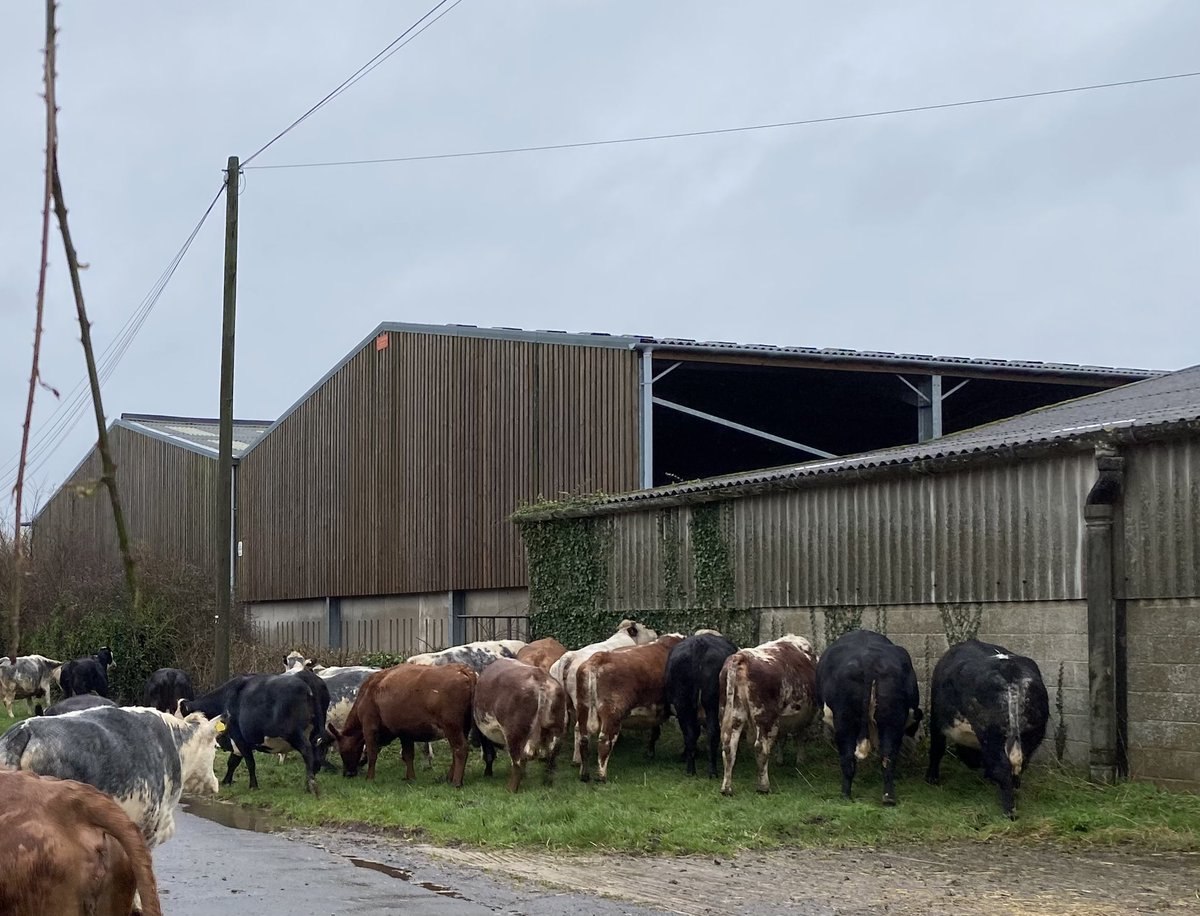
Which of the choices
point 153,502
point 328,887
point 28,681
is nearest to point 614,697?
point 328,887

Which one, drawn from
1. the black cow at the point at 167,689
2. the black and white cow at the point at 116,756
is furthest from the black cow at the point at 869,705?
the black cow at the point at 167,689

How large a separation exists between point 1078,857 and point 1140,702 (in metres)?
2.73

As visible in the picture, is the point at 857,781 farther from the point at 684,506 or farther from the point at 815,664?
the point at 684,506

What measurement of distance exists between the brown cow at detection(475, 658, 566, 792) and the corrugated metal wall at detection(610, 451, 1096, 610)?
165 inches

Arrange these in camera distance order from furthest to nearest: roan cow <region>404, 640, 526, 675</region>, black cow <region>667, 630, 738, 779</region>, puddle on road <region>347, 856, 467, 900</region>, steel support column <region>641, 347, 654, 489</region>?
1. steel support column <region>641, 347, 654, 489</region>
2. roan cow <region>404, 640, 526, 675</region>
3. black cow <region>667, 630, 738, 779</region>
4. puddle on road <region>347, 856, 467, 900</region>

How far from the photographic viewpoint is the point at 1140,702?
536 inches

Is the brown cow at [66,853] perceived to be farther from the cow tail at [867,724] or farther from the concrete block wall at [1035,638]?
the concrete block wall at [1035,638]

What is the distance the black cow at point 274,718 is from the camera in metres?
16.5

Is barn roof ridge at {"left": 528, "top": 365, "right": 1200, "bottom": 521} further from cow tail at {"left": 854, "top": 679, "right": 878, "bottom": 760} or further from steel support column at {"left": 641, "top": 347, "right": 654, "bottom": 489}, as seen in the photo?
cow tail at {"left": 854, "top": 679, "right": 878, "bottom": 760}

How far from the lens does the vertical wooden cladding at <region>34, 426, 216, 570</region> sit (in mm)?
42600

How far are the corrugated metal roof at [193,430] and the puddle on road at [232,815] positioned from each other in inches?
1092

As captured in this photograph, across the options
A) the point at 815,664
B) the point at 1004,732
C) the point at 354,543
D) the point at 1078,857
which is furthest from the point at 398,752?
the point at 354,543

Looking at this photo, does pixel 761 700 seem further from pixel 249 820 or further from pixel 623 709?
pixel 249 820

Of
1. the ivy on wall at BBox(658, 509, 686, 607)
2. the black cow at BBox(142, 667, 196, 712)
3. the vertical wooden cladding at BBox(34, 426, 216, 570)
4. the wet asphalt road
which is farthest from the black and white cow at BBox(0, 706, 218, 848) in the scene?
the vertical wooden cladding at BBox(34, 426, 216, 570)
